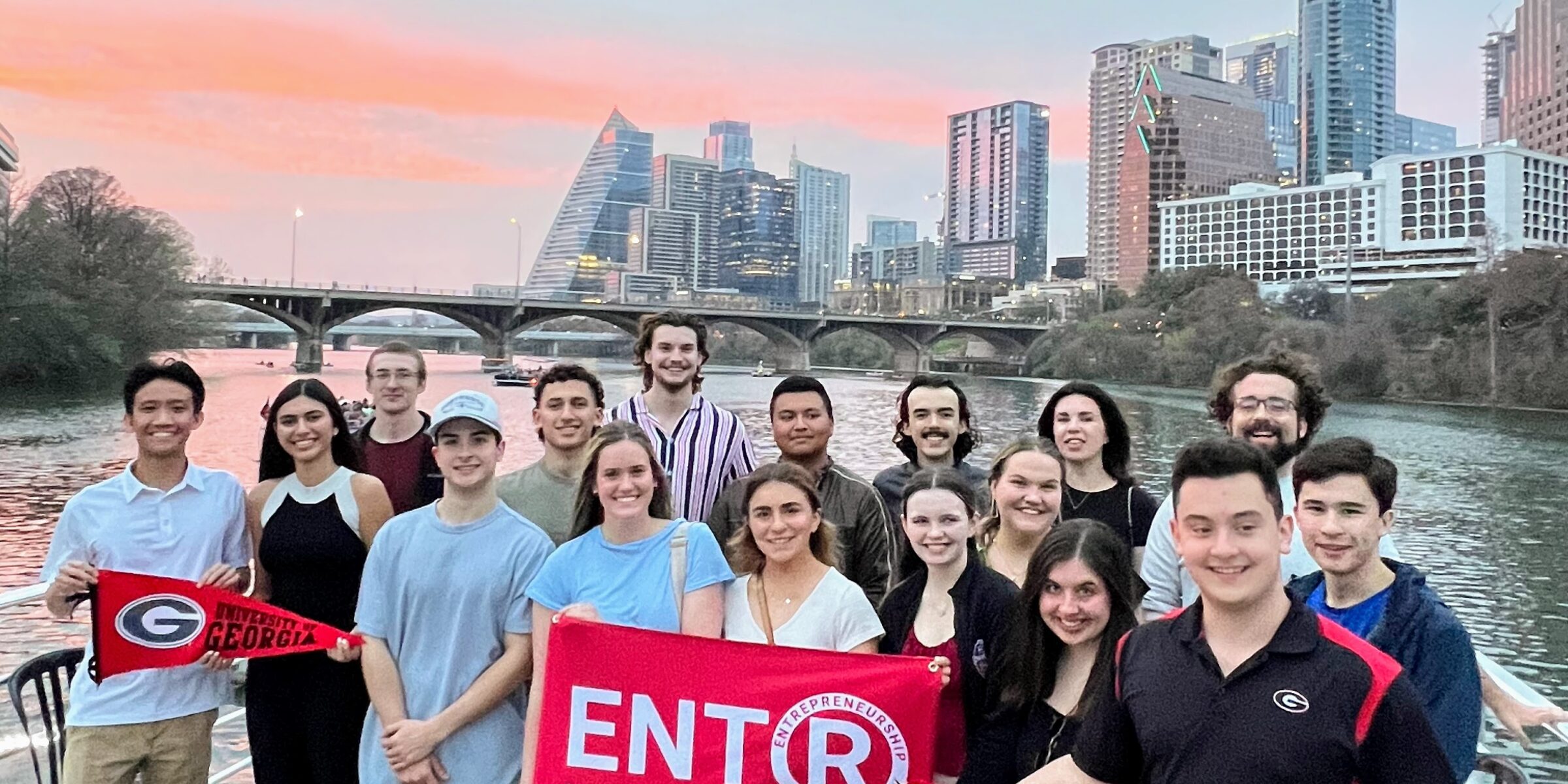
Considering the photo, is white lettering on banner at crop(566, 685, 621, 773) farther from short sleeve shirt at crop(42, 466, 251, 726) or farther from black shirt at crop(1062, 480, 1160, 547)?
black shirt at crop(1062, 480, 1160, 547)

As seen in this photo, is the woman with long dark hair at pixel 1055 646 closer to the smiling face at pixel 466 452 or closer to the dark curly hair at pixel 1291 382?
the dark curly hair at pixel 1291 382

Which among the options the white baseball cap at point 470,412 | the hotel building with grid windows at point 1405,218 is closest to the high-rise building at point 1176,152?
the hotel building with grid windows at point 1405,218

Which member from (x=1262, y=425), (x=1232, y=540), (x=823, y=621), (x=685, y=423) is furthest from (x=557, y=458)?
(x=1232, y=540)

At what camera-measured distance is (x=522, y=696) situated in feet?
11.4

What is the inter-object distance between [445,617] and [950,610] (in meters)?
1.59

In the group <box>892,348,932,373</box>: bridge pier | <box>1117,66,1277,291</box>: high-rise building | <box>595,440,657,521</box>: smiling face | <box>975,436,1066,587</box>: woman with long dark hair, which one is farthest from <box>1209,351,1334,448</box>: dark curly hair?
<box>1117,66,1277,291</box>: high-rise building

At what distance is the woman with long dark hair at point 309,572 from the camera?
11.2ft

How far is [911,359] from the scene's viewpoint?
8519 centimetres

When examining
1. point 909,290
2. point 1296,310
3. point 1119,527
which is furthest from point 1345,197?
point 1119,527

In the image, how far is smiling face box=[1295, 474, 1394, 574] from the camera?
8.84 ft

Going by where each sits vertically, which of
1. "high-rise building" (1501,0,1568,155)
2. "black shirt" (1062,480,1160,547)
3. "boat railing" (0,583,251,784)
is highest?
"high-rise building" (1501,0,1568,155)

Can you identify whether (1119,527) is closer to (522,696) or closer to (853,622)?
(853,622)

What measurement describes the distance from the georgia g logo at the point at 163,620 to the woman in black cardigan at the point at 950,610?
7.47 feet

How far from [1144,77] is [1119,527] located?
19725 centimetres
